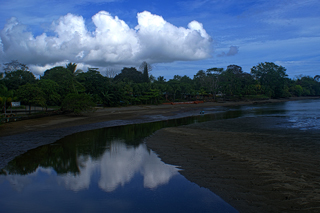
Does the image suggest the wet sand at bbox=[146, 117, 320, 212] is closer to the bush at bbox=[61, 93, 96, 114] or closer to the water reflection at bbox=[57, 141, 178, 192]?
the water reflection at bbox=[57, 141, 178, 192]

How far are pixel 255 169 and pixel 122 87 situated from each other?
45.6 meters

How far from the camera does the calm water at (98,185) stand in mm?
7219

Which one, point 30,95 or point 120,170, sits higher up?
point 30,95

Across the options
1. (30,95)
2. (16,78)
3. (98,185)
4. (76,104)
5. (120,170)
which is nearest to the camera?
(98,185)

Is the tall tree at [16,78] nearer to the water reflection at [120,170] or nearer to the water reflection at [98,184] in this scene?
the water reflection at [98,184]

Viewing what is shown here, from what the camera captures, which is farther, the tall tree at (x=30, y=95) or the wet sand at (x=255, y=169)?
the tall tree at (x=30, y=95)

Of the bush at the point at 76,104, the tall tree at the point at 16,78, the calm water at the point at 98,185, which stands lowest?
the calm water at the point at 98,185

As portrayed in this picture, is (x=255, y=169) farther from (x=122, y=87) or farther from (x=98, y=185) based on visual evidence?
(x=122, y=87)

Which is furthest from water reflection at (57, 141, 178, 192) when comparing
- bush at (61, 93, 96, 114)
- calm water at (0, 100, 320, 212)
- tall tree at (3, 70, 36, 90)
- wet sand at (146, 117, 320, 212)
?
tall tree at (3, 70, 36, 90)

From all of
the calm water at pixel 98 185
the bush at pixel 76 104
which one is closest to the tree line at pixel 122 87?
the bush at pixel 76 104

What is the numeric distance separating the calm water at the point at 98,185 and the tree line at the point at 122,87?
1877 cm

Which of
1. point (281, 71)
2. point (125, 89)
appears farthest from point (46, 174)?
point (281, 71)

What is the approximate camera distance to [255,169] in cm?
903

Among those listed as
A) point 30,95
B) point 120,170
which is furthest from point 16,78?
point 120,170
